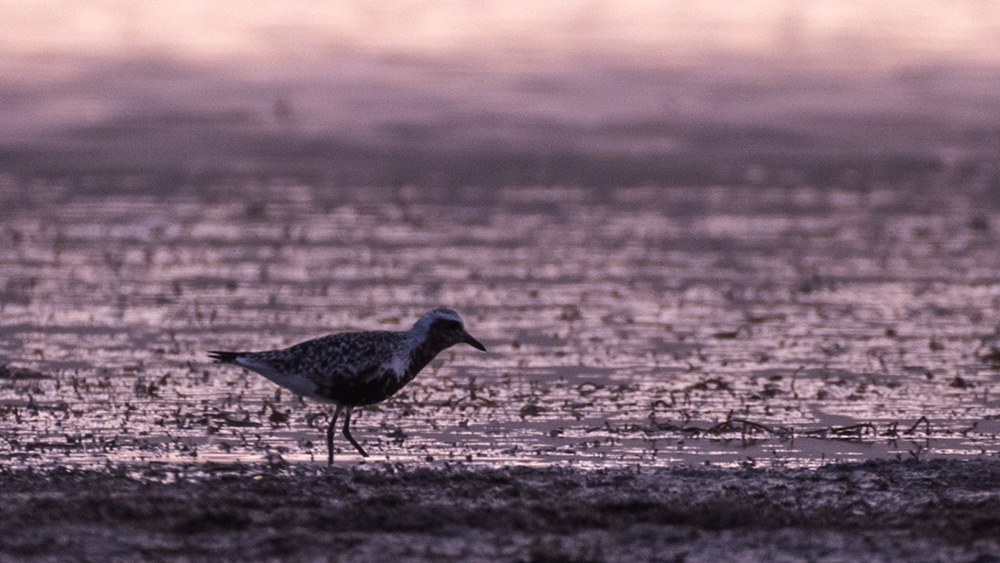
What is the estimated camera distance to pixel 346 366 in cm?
1129

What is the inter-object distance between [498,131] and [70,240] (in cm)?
1585

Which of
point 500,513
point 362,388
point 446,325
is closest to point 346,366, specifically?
point 362,388

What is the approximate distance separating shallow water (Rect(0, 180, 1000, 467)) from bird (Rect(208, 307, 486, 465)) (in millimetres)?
411

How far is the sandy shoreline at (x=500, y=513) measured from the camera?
8500mm

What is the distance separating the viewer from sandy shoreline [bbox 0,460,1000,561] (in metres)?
8.50

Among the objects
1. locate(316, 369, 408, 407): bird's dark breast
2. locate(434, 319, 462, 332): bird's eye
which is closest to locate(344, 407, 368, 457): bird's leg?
locate(316, 369, 408, 407): bird's dark breast

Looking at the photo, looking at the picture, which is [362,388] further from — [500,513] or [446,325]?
[500,513]

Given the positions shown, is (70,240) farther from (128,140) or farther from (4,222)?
(128,140)

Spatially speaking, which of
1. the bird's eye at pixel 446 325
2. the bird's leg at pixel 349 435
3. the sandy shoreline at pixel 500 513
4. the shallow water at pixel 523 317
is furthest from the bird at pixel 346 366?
the sandy shoreline at pixel 500 513

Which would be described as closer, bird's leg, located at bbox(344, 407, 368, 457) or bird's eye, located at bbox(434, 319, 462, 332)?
bird's leg, located at bbox(344, 407, 368, 457)

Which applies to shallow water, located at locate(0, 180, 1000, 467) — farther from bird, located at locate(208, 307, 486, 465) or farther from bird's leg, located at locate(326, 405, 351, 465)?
bird, located at locate(208, 307, 486, 465)

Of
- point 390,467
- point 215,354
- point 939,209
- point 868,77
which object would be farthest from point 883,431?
point 868,77

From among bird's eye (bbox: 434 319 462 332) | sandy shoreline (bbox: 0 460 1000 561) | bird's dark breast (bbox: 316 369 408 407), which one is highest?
bird's eye (bbox: 434 319 462 332)

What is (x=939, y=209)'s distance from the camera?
2758 cm
